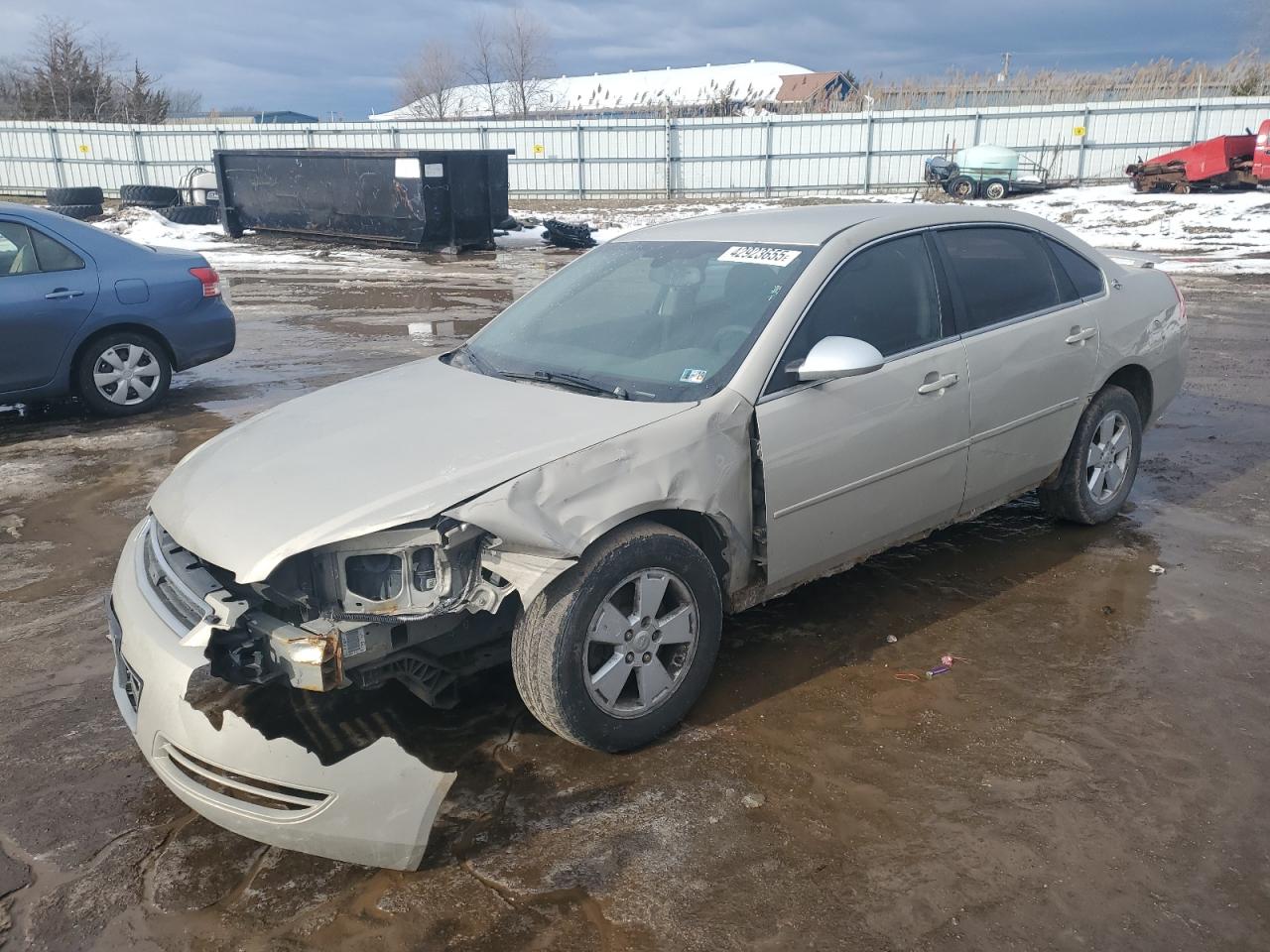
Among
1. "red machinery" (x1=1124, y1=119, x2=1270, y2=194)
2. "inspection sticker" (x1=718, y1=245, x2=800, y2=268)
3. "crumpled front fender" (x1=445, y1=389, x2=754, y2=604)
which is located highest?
"red machinery" (x1=1124, y1=119, x2=1270, y2=194)

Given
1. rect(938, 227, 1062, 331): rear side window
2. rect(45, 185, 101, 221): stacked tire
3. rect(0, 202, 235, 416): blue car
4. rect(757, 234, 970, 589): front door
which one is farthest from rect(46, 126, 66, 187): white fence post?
rect(757, 234, 970, 589): front door

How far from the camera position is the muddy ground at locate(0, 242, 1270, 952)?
8.38ft

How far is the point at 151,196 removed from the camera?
25.2 meters

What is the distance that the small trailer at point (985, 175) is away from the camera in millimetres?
26141

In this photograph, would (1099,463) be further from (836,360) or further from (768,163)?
(768,163)

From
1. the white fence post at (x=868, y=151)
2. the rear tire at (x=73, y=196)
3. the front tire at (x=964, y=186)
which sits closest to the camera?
the rear tire at (x=73, y=196)

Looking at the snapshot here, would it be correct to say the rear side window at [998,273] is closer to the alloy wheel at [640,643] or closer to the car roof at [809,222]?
the car roof at [809,222]

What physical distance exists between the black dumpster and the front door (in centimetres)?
1651

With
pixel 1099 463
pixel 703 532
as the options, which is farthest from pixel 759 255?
pixel 1099 463

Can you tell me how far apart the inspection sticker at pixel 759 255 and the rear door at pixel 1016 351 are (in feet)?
2.74

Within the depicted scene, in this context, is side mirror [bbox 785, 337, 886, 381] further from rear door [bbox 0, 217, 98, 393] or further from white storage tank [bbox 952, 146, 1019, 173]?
white storage tank [bbox 952, 146, 1019, 173]

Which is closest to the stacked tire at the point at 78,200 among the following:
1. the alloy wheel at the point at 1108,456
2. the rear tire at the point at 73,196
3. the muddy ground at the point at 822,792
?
the rear tire at the point at 73,196

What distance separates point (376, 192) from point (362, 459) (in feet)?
59.9

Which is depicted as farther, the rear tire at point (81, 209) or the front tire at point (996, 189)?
the front tire at point (996, 189)
